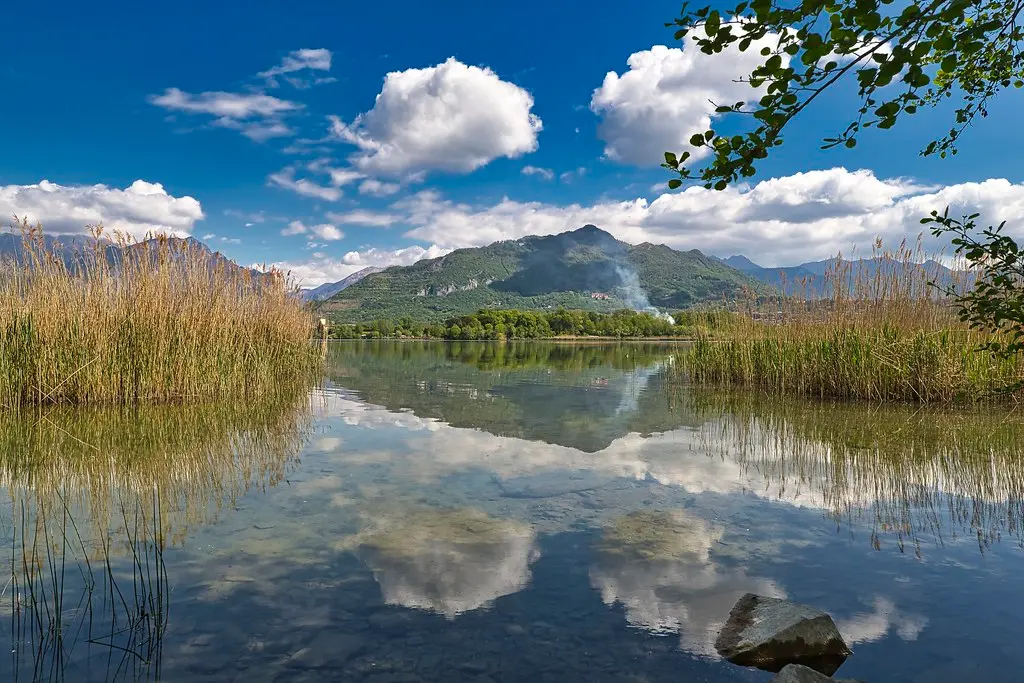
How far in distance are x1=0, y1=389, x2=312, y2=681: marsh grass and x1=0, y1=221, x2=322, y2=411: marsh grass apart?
0.64 meters

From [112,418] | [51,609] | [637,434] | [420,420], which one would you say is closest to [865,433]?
[637,434]

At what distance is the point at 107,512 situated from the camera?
4113 mm

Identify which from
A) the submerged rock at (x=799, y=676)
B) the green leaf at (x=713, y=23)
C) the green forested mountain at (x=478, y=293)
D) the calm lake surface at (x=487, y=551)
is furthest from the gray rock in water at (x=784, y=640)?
the green forested mountain at (x=478, y=293)

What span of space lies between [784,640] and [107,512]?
414 cm

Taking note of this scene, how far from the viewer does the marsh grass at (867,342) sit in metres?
9.25

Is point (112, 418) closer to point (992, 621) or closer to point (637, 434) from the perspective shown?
point (637, 434)

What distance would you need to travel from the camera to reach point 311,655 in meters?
2.44

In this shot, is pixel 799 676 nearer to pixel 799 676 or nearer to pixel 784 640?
pixel 799 676

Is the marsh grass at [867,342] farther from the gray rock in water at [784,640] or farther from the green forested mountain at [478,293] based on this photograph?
the green forested mountain at [478,293]

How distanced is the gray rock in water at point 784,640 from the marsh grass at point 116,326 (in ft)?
29.7

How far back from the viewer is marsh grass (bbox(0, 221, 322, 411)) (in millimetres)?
8320

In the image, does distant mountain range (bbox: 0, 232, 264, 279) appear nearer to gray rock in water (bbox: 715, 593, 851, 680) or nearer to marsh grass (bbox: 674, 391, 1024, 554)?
marsh grass (bbox: 674, 391, 1024, 554)

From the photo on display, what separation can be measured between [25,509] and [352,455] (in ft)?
8.78

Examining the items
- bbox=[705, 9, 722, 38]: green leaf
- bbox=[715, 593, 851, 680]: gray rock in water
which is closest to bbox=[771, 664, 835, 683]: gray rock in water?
bbox=[715, 593, 851, 680]: gray rock in water
